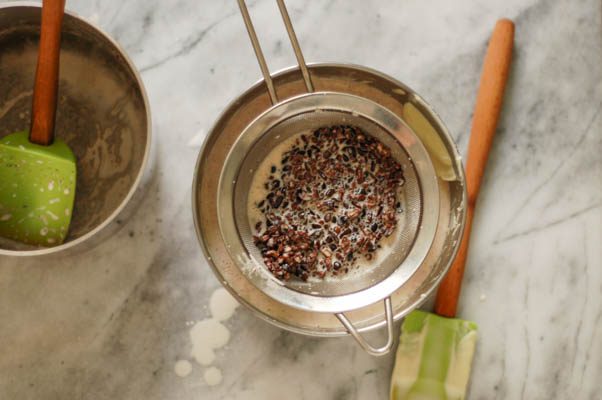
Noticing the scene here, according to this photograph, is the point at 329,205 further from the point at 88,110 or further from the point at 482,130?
the point at 88,110

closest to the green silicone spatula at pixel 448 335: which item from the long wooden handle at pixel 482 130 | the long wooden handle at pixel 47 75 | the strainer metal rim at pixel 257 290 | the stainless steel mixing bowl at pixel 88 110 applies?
the long wooden handle at pixel 482 130

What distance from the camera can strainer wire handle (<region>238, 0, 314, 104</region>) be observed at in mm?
922

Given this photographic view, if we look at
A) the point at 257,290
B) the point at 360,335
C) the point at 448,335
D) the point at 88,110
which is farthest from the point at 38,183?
the point at 448,335

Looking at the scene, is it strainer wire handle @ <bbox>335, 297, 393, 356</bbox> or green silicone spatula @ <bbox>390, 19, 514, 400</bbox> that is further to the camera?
green silicone spatula @ <bbox>390, 19, 514, 400</bbox>

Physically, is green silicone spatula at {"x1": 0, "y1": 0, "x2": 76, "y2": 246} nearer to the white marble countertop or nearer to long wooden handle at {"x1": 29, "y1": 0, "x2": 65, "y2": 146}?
long wooden handle at {"x1": 29, "y1": 0, "x2": 65, "y2": 146}

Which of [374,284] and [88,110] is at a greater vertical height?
[88,110]

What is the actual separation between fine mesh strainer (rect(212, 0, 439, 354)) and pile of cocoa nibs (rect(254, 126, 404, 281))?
0.02 meters

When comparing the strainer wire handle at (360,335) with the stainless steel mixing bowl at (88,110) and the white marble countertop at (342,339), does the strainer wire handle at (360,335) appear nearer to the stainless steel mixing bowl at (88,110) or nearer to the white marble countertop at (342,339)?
the white marble countertop at (342,339)

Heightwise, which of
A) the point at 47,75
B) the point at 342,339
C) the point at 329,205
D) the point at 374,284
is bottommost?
the point at 342,339

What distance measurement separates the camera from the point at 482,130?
3.63 feet

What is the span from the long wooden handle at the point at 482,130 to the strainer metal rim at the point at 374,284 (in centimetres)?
12

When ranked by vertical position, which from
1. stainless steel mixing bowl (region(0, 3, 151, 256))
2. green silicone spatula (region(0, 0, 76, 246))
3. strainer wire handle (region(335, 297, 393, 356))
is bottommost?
strainer wire handle (region(335, 297, 393, 356))

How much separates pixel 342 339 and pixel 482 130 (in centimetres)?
48

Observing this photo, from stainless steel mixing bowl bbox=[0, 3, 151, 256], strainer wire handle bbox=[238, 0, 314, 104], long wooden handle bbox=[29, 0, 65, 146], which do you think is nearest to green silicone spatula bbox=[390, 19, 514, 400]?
strainer wire handle bbox=[238, 0, 314, 104]
